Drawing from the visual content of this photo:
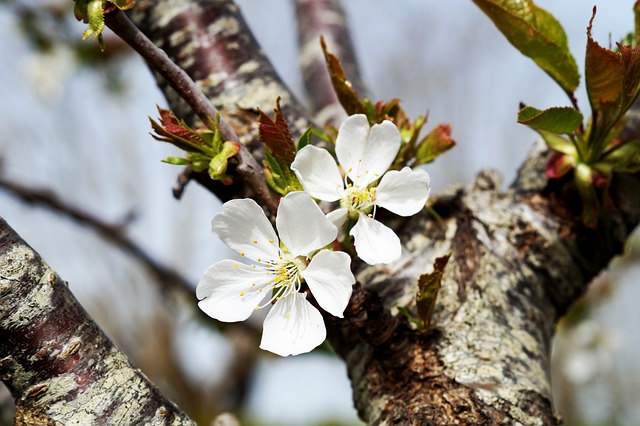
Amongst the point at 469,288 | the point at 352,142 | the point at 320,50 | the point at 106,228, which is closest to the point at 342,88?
the point at 352,142

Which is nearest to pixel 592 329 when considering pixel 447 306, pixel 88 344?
pixel 447 306

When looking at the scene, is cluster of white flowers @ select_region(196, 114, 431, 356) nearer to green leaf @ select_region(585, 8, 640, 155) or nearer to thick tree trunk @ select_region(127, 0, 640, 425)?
thick tree trunk @ select_region(127, 0, 640, 425)

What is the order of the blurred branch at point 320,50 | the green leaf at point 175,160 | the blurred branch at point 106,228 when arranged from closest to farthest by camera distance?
the green leaf at point 175,160 → the blurred branch at point 320,50 → the blurred branch at point 106,228

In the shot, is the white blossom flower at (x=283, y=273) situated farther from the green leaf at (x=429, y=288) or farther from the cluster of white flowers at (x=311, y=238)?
the green leaf at (x=429, y=288)

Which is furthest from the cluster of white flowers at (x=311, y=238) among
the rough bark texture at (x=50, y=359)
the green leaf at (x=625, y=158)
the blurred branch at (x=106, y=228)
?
the blurred branch at (x=106, y=228)

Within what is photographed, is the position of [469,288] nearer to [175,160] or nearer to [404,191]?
[404,191]

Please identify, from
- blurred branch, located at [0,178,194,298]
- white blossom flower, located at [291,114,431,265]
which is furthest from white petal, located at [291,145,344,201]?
blurred branch, located at [0,178,194,298]
